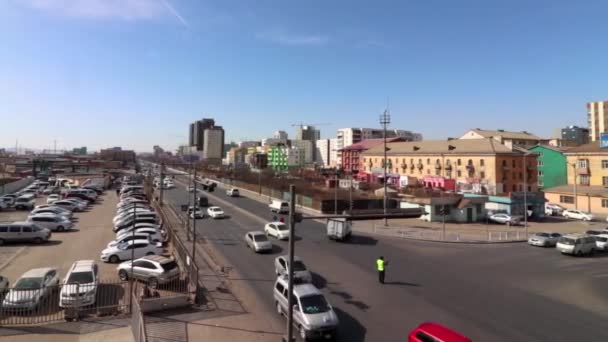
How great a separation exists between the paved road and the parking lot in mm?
8518

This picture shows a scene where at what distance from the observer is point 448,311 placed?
15.8 meters

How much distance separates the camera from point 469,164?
71.5 meters

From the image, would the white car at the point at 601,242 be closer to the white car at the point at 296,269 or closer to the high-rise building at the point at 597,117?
the white car at the point at 296,269

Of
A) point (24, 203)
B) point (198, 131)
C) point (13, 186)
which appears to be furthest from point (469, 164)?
point (198, 131)

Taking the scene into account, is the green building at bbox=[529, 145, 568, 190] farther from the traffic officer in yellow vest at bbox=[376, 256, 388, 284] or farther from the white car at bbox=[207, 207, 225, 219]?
the traffic officer in yellow vest at bbox=[376, 256, 388, 284]

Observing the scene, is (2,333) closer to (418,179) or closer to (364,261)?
(364,261)

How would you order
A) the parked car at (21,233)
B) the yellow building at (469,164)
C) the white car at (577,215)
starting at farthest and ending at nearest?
the yellow building at (469,164), the white car at (577,215), the parked car at (21,233)

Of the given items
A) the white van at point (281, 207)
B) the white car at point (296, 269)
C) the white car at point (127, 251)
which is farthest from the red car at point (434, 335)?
the white van at point (281, 207)

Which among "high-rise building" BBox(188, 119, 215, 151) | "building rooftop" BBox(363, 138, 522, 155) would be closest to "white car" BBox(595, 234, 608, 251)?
"building rooftop" BBox(363, 138, 522, 155)

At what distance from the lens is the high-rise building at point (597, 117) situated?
128 meters

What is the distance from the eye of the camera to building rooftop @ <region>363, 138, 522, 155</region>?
68625 millimetres

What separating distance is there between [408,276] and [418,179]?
64.7 metres

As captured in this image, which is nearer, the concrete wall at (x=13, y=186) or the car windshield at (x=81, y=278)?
the car windshield at (x=81, y=278)

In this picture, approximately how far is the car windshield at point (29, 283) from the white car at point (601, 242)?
123 feet
